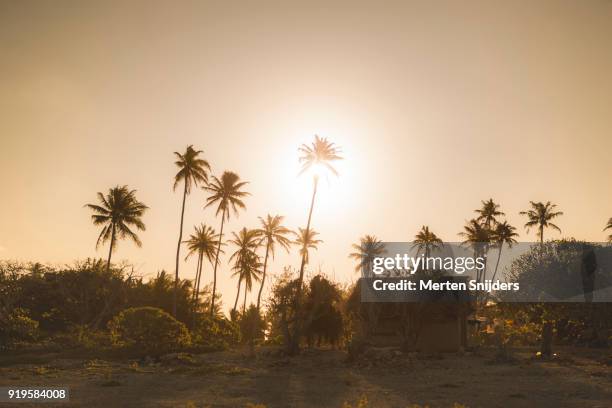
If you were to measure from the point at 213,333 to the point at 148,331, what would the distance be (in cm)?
1490

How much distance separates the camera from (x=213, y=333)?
52.3 metres

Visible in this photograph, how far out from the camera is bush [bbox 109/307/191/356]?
37969 mm

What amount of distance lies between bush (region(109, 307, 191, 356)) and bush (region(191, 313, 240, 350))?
6251mm

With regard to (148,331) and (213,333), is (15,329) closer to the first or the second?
(148,331)

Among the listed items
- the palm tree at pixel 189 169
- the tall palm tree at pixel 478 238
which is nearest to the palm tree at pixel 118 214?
the palm tree at pixel 189 169

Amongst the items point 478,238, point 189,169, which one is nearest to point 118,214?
point 189,169

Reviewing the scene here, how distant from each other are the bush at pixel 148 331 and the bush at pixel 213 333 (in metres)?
6.25

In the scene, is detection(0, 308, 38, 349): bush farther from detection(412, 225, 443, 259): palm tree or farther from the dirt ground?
detection(412, 225, 443, 259): palm tree

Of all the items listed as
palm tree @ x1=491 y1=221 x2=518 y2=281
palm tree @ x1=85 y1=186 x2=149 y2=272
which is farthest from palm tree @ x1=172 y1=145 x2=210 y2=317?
palm tree @ x1=491 y1=221 x2=518 y2=281

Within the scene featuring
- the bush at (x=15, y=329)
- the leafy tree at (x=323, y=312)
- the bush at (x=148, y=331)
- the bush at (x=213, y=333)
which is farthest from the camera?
the bush at (x=213, y=333)

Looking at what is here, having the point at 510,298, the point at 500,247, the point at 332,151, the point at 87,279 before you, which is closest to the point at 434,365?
the point at 510,298

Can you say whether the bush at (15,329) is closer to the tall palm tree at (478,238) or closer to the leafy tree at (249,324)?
the leafy tree at (249,324)

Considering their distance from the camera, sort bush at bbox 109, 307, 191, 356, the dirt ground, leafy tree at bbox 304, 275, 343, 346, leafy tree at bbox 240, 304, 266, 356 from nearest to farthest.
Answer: the dirt ground, bush at bbox 109, 307, 191, 356, leafy tree at bbox 304, 275, 343, 346, leafy tree at bbox 240, 304, 266, 356

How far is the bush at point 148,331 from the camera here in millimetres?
37969
